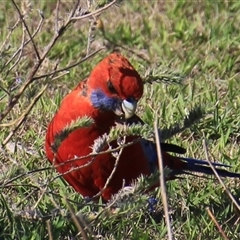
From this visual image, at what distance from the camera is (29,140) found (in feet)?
14.6

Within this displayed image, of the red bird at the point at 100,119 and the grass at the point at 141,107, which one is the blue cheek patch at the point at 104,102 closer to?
the red bird at the point at 100,119

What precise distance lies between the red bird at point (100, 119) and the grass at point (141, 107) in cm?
10

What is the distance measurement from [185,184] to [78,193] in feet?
1.79

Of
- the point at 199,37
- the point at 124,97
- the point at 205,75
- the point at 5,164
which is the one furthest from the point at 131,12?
the point at 124,97

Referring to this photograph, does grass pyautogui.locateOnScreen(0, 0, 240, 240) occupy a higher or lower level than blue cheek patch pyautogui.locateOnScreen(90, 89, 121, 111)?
lower

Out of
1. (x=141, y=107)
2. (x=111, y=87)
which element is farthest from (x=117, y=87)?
(x=141, y=107)

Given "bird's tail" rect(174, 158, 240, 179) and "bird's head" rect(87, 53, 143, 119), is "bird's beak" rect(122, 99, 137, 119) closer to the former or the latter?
"bird's head" rect(87, 53, 143, 119)

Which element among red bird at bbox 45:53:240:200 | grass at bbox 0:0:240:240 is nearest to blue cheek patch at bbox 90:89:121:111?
red bird at bbox 45:53:240:200

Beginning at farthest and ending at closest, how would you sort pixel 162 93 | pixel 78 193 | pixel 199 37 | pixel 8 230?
1. pixel 199 37
2. pixel 162 93
3. pixel 78 193
4. pixel 8 230

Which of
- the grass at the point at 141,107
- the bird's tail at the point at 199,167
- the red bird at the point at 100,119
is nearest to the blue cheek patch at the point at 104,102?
the red bird at the point at 100,119

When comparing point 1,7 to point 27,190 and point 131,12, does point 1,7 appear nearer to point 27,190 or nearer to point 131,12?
point 131,12

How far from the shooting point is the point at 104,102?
11.4 feet

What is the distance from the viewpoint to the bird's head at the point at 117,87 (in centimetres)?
340

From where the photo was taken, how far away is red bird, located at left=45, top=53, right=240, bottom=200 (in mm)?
3434
